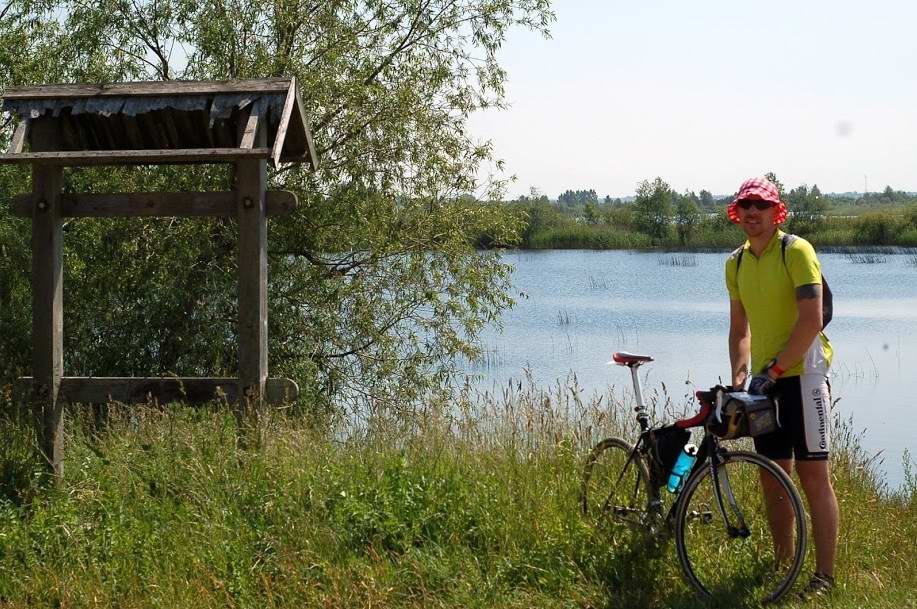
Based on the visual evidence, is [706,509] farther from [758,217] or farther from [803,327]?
[758,217]

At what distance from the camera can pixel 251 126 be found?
6871 mm

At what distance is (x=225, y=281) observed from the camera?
528 inches

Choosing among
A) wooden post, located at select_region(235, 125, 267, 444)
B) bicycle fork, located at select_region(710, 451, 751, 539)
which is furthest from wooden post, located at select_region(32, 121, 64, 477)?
bicycle fork, located at select_region(710, 451, 751, 539)

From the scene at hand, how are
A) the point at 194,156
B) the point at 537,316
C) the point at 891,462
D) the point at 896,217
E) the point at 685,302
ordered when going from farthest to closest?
the point at 896,217 → the point at 685,302 → the point at 537,316 → the point at 891,462 → the point at 194,156

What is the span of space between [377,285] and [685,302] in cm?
2358

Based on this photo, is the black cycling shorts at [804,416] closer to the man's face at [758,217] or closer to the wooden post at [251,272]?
the man's face at [758,217]

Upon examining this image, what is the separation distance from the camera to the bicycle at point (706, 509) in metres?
5.25

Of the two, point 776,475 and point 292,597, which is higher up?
point 776,475

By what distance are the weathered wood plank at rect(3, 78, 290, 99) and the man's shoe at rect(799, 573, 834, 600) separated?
4.33 m

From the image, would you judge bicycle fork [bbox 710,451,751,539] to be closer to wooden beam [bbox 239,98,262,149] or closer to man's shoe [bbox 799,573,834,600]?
man's shoe [bbox 799,573,834,600]

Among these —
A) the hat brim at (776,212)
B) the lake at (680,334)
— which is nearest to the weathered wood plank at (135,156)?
the hat brim at (776,212)

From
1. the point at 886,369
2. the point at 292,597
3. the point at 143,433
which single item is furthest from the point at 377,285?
the point at 886,369

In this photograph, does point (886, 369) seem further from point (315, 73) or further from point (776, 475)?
point (776, 475)

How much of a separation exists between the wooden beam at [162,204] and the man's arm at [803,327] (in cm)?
338
